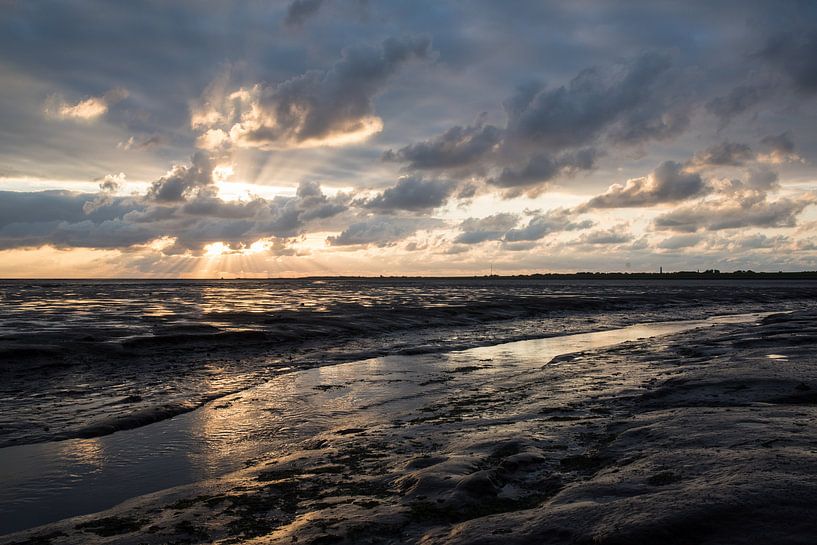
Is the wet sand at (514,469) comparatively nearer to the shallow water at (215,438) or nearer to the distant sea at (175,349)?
the shallow water at (215,438)

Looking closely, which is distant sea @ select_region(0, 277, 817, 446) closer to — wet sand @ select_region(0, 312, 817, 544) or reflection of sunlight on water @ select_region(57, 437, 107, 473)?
reflection of sunlight on water @ select_region(57, 437, 107, 473)

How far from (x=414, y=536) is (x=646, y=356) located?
41.5 ft

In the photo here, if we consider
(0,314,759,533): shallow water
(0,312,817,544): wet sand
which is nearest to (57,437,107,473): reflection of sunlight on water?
(0,314,759,533): shallow water

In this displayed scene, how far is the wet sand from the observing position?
4129 millimetres

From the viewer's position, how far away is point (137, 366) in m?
14.9

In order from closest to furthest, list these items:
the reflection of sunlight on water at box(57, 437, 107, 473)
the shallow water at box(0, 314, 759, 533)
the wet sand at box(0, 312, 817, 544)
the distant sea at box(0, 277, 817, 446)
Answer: the wet sand at box(0, 312, 817, 544) < the shallow water at box(0, 314, 759, 533) < the reflection of sunlight on water at box(57, 437, 107, 473) < the distant sea at box(0, 277, 817, 446)

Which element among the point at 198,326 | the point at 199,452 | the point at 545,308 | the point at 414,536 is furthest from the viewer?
the point at 545,308

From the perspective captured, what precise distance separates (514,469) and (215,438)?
4.49 m

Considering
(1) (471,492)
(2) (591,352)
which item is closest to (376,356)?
(2) (591,352)

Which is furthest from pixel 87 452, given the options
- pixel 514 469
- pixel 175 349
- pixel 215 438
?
pixel 175 349

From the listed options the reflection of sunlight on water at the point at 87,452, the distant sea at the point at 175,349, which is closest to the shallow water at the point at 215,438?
the reflection of sunlight on water at the point at 87,452

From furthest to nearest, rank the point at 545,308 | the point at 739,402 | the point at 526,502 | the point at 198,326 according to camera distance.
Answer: the point at 545,308 → the point at 198,326 → the point at 739,402 → the point at 526,502

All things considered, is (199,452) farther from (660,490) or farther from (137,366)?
(137,366)

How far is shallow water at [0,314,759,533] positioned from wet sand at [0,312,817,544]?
0.09 metres
